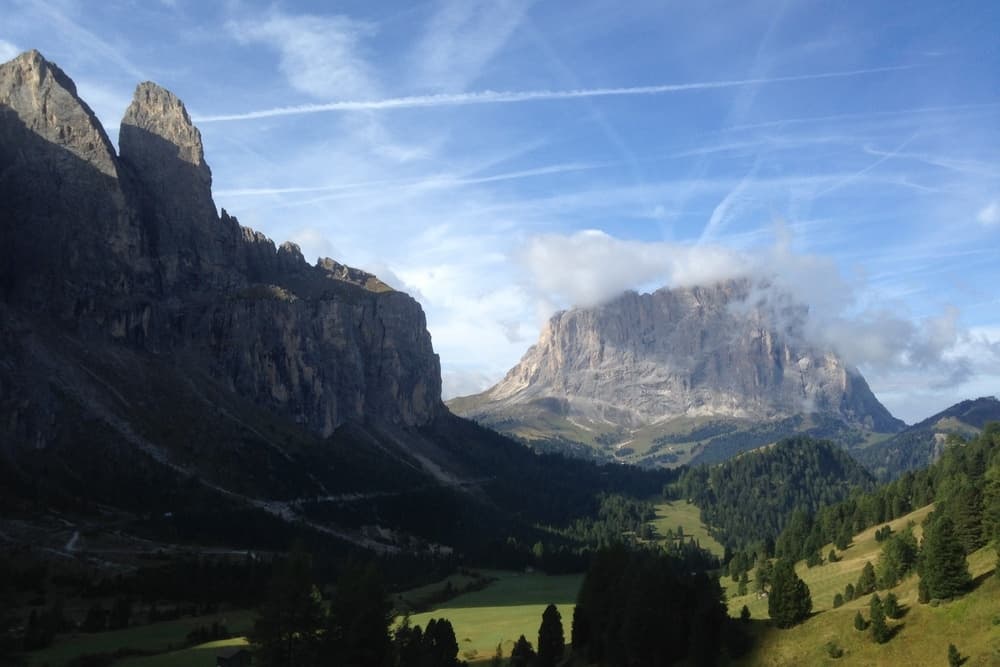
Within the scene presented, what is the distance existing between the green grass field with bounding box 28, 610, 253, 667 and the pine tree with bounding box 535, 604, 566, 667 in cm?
3020

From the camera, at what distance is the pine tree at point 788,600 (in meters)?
58.2

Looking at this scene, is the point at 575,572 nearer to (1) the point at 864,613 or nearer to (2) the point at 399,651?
(2) the point at 399,651

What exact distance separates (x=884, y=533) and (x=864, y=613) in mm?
69586

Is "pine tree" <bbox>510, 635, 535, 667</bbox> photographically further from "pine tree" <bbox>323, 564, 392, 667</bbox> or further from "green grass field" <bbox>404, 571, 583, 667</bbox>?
"pine tree" <bbox>323, 564, 392, 667</bbox>

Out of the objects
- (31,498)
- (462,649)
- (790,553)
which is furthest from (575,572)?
(31,498)

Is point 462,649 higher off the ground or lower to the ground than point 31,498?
lower

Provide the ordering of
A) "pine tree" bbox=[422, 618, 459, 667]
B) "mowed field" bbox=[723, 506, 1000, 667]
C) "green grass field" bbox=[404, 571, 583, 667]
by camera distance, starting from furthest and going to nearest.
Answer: "green grass field" bbox=[404, 571, 583, 667]
"pine tree" bbox=[422, 618, 459, 667]
"mowed field" bbox=[723, 506, 1000, 667]

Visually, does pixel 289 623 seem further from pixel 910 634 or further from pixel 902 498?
pixel 902 498

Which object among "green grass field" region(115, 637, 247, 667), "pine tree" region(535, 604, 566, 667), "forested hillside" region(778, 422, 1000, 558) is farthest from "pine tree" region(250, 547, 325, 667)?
"forested hillside" region(778, 422, 1000, 558)

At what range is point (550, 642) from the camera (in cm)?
7288

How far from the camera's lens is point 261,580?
125 m

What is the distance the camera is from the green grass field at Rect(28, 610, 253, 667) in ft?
234

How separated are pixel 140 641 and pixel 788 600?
65.8m

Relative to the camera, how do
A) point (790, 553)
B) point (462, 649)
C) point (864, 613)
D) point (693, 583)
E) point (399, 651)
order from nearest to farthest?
1. point (864, 613)
2. point (693, 583)
3. point (399, 651)
4. point (462, 649)
5. point (790, 553)
